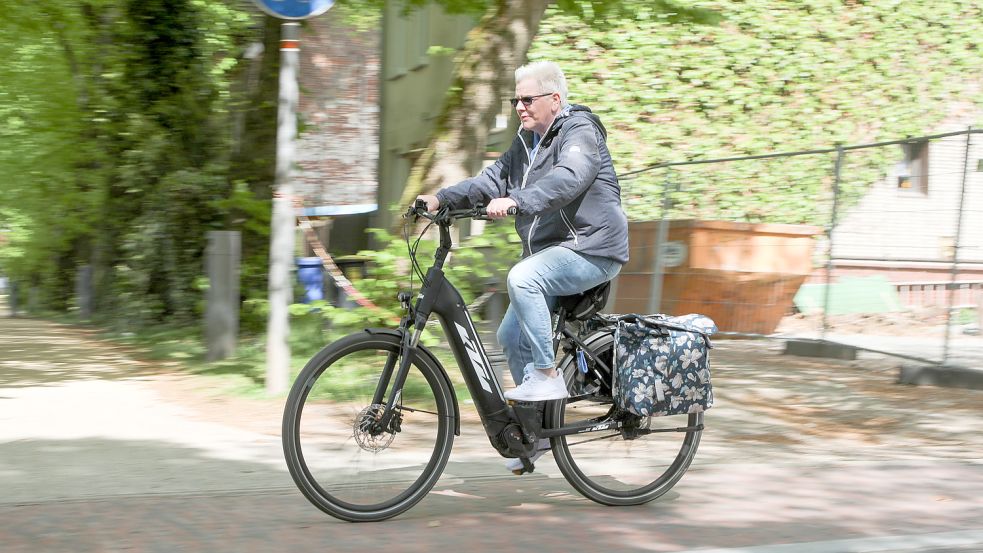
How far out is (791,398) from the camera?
9.28 metres

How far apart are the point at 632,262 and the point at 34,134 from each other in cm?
1178

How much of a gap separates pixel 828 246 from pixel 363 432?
7.37 meters

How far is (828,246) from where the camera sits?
11.4m

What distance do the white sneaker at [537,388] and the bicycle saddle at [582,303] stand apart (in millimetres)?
309

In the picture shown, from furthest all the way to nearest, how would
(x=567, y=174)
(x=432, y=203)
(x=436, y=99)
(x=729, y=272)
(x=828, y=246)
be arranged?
(x=436, y=99)
(x=729, y=272)
(x=828, y=246)
(x=432, y=203)
(x=567, y=174)

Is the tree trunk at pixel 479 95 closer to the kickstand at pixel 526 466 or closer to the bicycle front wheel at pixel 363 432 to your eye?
the kickstand at pixel 526 466

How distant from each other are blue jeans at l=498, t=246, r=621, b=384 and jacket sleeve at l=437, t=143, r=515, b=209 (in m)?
0.36

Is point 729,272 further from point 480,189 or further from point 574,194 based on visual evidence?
point 574,194

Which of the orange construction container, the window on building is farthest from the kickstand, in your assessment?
the orange construction container

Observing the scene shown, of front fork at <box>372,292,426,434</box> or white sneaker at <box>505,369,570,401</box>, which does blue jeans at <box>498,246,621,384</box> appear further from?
front fork at <box>372,292,426,434</box>

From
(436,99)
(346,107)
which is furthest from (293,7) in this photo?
(346,107)

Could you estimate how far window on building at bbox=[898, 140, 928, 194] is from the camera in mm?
9953

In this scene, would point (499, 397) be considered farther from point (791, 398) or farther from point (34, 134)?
point (34, 134)

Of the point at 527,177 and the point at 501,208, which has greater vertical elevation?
the point at 527,177
